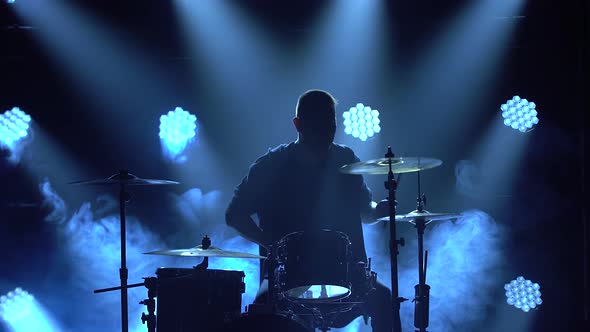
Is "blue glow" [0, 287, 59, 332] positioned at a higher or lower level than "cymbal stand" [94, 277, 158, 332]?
lower

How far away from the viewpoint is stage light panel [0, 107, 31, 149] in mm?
6516

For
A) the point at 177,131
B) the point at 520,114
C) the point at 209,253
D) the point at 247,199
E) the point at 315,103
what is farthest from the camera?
the point at 177,131

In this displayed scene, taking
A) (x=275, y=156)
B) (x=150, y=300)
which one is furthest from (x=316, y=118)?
(x=150, y=300)

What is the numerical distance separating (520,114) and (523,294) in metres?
1.86

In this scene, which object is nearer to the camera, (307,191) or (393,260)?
(393,260)

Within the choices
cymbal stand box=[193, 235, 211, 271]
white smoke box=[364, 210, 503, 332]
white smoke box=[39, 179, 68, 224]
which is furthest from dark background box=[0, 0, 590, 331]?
cymbal stand box=[193, 235, 211, 271]

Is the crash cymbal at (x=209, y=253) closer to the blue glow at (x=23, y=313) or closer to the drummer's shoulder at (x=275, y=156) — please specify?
the drummer's shoulder at (x=275, y=156)

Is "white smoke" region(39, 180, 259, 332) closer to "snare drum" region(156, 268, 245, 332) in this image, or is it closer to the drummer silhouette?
the drummer silhouette

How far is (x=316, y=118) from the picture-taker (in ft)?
13.9

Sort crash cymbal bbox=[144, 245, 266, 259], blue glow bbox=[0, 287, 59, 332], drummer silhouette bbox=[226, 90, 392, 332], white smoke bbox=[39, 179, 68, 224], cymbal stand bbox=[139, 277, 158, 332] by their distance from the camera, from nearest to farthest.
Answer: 1. crash cymbal bbox=[144, 245, 266, 259]
2. cymbal stand bbox=[139, 277, 158, 332]
3. drummer silhouette bbox=[226, 90, 392, 332]
4. blue glow bbox=[0, 287, 59, 332]
5. white smoke bbox=[39, 179, 68, 224]

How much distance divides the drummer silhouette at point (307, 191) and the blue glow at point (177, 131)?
2.38m

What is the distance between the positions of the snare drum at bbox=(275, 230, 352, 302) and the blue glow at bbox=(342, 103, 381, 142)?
300 cm

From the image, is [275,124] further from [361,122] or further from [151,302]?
[151,302]

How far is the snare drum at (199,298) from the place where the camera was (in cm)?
382
